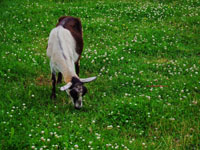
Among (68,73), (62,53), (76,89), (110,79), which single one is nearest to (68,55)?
(62,53)

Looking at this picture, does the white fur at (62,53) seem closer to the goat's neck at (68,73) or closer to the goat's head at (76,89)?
the goat's neck at (68,73)

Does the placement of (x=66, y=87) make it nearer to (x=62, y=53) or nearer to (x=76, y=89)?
(x=76, y=89)

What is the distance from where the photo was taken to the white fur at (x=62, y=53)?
8880mm

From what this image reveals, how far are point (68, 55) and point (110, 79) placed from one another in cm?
230

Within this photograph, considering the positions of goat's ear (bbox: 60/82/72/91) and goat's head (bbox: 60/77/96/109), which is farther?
goat's head (bbox: 60/77/96/109)

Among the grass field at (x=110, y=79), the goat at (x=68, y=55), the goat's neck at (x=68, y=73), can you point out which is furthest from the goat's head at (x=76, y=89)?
the grass field at (x=110, y=79)

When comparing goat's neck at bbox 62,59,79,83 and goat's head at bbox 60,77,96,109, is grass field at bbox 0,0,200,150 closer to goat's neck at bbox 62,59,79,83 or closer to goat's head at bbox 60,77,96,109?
goat's head at bbox 60,77,96,109

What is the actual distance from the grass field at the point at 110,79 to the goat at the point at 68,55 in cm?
79

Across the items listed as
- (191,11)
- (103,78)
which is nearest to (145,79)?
(103,78)

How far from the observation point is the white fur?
29.1ft

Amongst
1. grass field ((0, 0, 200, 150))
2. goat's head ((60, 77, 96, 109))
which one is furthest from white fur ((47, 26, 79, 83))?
grass field ((0, 0, 200, 150))

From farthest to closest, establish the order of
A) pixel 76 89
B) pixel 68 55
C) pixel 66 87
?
pixel 68 55
pixel 76 89
pixel 66 87

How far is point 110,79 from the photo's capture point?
10938 mm

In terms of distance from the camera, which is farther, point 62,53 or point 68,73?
point 62,53
